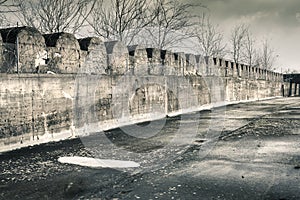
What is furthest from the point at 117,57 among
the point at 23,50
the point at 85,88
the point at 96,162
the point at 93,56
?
the point at 96,162

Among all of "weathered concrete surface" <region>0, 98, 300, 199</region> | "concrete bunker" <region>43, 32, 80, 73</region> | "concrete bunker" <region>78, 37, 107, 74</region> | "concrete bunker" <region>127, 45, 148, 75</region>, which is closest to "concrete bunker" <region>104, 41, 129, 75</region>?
"concrete bunker" <region>78, 37, 107, 74</region>

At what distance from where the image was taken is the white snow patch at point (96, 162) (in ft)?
15.7

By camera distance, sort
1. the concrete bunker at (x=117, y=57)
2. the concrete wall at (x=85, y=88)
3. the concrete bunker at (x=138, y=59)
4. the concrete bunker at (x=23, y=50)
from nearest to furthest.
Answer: the concrete wall at (x=85, y=88) < the concrete bunker at (x=23, y=50) < the concrete bunker at (x=117, y=57) < the concrete bunker at (x=138, y=59)

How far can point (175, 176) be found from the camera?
4.17m

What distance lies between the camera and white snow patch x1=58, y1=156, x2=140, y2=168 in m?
4.78

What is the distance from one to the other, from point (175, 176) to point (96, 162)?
54.1 inches

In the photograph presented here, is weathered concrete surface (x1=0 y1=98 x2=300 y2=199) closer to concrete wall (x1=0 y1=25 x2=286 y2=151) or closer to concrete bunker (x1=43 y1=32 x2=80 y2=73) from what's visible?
concrete wall (x1=0 y1=25 x2=286 y2=151)

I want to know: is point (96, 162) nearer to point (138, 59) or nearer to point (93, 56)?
point (93, 56)

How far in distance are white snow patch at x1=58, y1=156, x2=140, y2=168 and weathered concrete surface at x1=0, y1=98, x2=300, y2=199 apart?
0.60 feet

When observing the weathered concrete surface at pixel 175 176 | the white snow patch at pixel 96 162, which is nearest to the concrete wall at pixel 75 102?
the weathered concrete surface at pixel 175 176

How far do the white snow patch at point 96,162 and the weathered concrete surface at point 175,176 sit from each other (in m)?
0.18

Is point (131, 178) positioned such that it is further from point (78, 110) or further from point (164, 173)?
point (78, 110)

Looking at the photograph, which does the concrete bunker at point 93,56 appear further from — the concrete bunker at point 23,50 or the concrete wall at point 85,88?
the concrete bunker at point 23,50

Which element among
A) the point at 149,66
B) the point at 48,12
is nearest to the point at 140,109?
the point at 149,66
